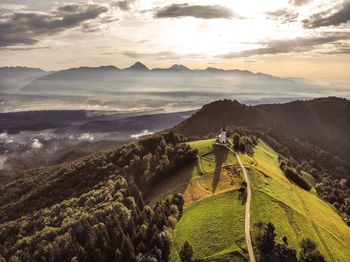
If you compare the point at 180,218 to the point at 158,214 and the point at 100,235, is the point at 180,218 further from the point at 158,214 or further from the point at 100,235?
the point at 100,235

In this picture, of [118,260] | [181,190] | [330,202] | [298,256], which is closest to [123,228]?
[118,260]

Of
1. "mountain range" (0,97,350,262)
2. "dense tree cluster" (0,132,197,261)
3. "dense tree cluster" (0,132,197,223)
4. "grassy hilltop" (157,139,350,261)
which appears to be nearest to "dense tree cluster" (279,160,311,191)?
"mountain range" (0,97,350,262)

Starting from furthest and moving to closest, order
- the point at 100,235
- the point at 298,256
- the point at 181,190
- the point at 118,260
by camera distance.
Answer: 1. the point at 181,190
2. the point at 100,235
3. the point at 118,260
4. the point at 298,256

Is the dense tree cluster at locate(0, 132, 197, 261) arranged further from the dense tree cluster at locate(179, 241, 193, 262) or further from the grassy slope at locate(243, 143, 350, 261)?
the grassy slope at locate(243, 143, 350, 261)

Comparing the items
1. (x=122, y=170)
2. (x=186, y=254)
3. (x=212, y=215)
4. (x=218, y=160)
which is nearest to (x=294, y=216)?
(x=212, y=215)

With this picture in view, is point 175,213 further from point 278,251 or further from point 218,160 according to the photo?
point 218,160

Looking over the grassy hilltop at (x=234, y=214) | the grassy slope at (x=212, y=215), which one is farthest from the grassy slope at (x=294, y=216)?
the grassy slope at (x=212, y=215)
